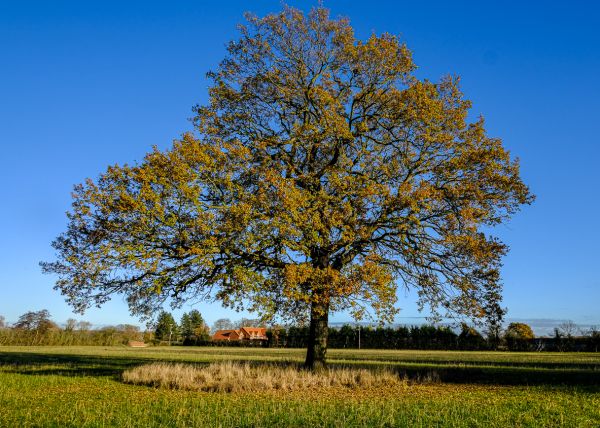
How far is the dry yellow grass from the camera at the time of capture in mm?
16819

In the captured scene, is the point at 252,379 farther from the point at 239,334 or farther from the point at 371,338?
the point at 239,334

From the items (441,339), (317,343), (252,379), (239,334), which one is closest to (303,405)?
(252,379)

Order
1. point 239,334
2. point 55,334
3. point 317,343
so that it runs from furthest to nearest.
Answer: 1. point 239,334
2. point 55,334
3. point 317,343

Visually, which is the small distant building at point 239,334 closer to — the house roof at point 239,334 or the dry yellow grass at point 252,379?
the house roof at point 239,334

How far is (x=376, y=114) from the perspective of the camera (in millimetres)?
21922

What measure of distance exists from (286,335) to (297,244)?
7305 cm

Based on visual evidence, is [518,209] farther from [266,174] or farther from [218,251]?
[218,251]

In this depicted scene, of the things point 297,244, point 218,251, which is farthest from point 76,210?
point 297,244

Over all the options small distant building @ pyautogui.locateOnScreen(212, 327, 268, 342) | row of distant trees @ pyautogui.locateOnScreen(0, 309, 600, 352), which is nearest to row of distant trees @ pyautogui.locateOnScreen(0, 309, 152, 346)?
row of distant trees @ pyautogui.locateOnScreen(0, 309, 600, 352)

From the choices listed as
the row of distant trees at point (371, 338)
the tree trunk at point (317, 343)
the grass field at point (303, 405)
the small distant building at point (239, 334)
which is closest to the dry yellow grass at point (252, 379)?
the grass field at point (303, 405)

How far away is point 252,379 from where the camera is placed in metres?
17.5

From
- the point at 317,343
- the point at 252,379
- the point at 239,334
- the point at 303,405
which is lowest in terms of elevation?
the point at 239,334

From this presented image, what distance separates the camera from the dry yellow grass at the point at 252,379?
55.2 ft

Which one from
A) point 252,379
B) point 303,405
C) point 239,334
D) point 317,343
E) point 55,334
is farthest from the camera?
point 239,334
